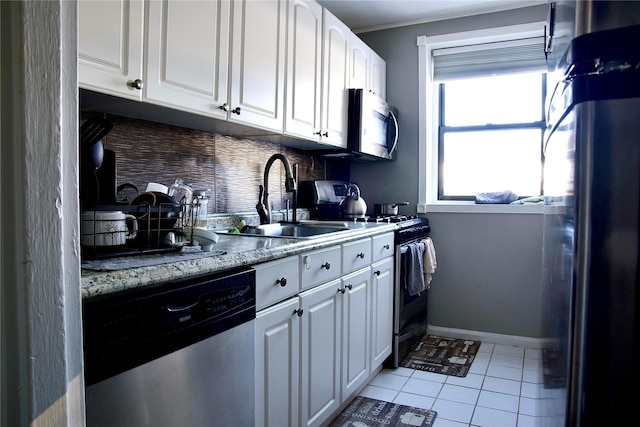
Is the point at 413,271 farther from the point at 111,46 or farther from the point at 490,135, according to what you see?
the point at 111,46

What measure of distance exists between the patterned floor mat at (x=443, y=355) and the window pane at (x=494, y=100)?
175cm

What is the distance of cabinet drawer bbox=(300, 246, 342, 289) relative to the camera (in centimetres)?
175

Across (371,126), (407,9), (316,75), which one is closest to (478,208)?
(371,126)

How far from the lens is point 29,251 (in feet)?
1.73

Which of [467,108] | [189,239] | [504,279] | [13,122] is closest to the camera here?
[13,122]

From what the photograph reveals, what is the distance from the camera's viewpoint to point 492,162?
3.60 metres

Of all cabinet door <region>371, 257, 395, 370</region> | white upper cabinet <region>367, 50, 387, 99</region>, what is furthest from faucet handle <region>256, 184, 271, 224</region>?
white upper cabinet <region>367, 50, 387, 99</region>

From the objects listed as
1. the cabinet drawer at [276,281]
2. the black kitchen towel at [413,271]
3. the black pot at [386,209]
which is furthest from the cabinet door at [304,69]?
the black pot at [386,209]

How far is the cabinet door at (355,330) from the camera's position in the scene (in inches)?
83.9

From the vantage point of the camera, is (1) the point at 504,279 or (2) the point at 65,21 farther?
(1) the point at 504,279

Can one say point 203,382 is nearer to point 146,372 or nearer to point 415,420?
point 146,372

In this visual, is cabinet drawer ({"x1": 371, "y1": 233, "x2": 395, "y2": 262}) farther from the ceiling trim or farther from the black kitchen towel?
the ceiling trim

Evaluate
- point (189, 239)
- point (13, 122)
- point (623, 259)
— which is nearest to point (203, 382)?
point (189, 239)

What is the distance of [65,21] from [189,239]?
1.02 metres
